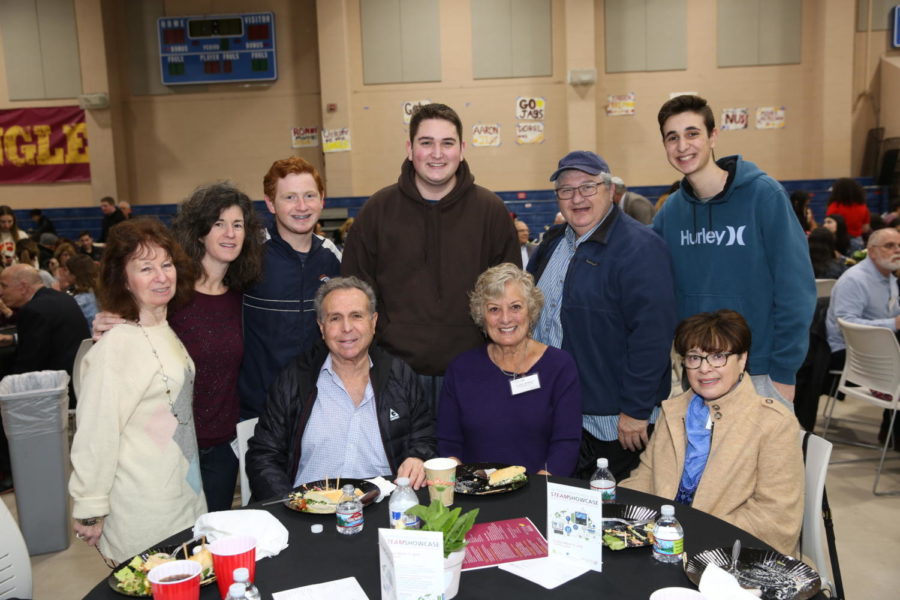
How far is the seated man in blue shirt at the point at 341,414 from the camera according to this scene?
90.7 inches

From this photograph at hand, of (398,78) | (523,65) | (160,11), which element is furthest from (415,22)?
(160,11)

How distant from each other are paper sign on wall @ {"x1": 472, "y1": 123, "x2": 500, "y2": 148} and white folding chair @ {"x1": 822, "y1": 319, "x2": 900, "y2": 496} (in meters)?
8.08

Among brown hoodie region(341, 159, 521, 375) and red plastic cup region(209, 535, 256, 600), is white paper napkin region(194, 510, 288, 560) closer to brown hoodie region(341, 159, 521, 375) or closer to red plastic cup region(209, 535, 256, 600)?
red plastic cup region(209, 535, 256, 600)

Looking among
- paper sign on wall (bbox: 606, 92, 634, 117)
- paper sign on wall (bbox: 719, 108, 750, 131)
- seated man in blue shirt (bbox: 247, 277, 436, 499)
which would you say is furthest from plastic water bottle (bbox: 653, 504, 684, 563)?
paper sign on wall (bbox: 719, 108, 750, 131)

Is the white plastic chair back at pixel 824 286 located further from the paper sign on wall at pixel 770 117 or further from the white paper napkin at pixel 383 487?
the paper sign on wall at pixel 770 117

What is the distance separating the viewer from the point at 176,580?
1.41 m

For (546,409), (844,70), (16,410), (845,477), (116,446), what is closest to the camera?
(116,446)

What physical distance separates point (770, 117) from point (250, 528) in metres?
11.9

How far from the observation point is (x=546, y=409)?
2.39 metres

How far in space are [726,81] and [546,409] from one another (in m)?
10.6

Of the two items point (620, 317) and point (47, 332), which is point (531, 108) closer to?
point (47, 332)

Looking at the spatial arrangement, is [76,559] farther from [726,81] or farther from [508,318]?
[726,81]

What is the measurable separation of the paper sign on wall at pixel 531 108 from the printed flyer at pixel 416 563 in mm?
10899

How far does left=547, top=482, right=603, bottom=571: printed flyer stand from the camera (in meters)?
1.54
